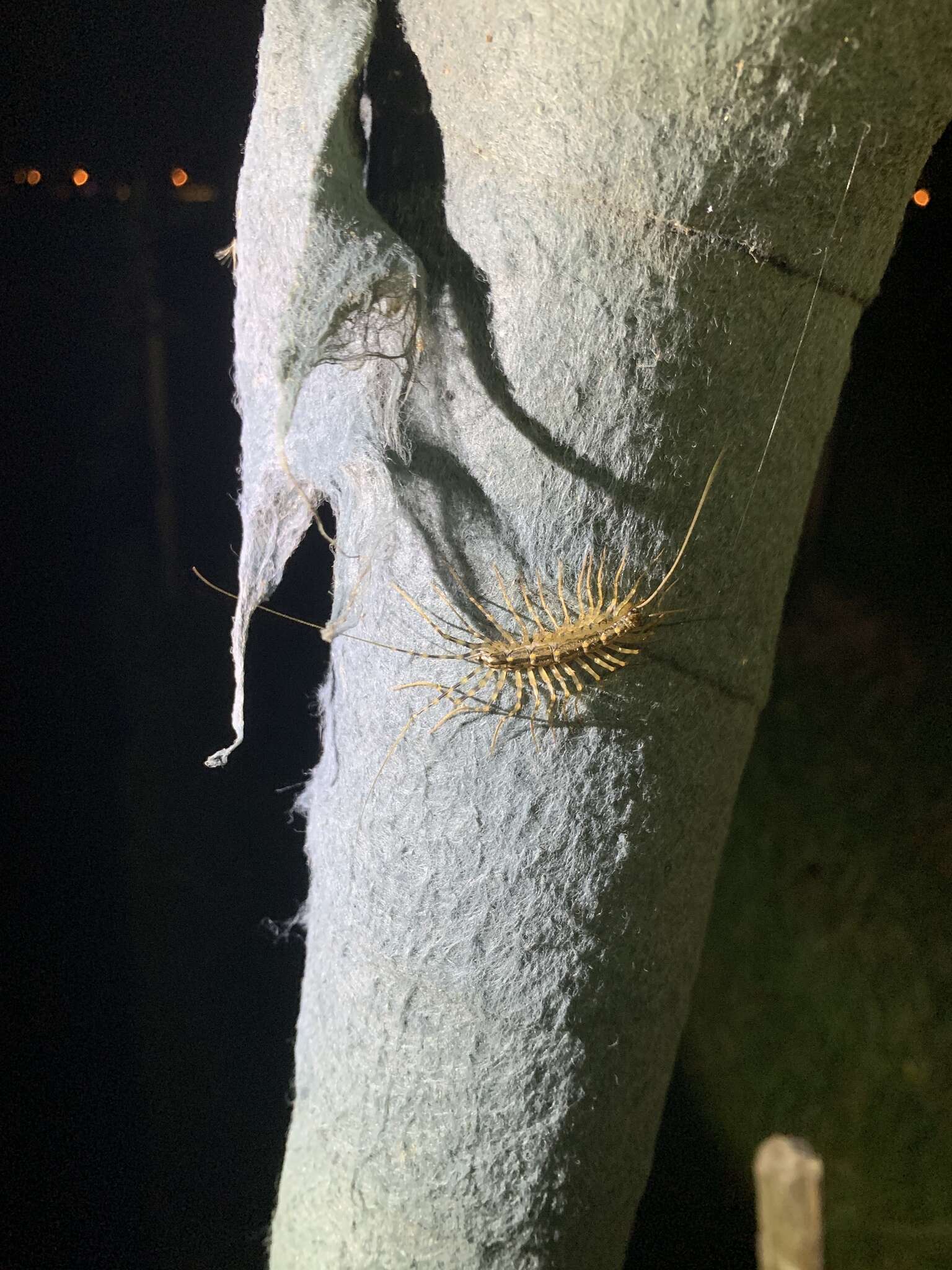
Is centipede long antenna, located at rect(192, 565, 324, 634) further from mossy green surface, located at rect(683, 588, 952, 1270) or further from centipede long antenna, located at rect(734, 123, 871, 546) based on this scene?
mossy green surface, located at rect(683, 588, 952, 1270)

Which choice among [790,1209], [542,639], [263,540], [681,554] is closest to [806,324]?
[681,554]

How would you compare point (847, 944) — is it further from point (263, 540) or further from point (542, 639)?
point (263, 540)

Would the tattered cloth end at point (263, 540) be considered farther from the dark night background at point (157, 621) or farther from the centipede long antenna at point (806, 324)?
the centipede long antenna at point (806, 324)

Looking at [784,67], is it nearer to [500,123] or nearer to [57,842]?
[500,123]

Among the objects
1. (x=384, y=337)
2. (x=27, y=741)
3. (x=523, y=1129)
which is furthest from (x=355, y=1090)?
(x=384, y=337)

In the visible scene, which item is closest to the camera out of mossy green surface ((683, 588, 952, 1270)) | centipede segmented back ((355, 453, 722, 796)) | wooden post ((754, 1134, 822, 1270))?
wooden post ((754, 1134, 822, 1270))

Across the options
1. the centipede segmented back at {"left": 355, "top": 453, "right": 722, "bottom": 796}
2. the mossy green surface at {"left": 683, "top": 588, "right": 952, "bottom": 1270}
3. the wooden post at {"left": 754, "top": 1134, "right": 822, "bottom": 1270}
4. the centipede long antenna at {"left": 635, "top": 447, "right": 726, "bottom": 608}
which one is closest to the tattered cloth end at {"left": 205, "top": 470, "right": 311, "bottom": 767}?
the centipede segmented back at {"left": 355, "top": 453, "right": 722, "bottom": 796}
